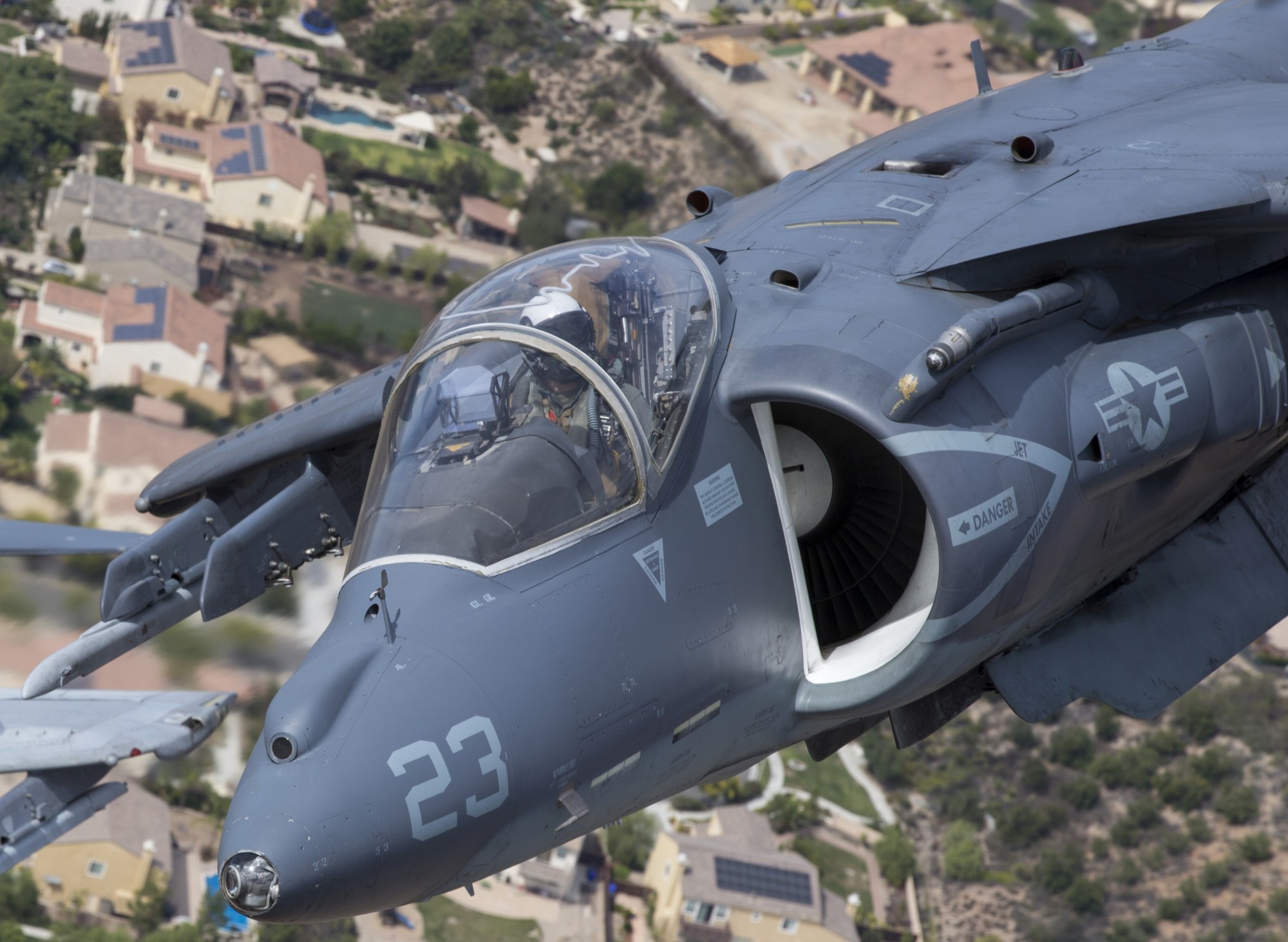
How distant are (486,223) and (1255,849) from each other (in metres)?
48.1

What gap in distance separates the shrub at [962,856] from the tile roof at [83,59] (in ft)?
186

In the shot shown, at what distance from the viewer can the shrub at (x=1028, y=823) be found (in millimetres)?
61938

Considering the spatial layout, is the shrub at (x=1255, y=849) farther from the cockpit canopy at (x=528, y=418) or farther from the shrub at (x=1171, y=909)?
the cockpit canopy at (x=528, y=418)

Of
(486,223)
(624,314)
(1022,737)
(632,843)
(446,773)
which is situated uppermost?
(624,314)

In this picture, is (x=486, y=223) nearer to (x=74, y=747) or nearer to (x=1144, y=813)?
(x=1144, y=813)

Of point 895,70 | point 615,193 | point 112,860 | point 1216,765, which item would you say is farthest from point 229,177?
point 1216,765

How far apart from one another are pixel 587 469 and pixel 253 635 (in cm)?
1863

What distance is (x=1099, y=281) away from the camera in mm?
10312

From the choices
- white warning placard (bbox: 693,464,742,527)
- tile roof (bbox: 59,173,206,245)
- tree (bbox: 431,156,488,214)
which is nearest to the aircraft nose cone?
white warning placard (bbox: 693,464,742,527)

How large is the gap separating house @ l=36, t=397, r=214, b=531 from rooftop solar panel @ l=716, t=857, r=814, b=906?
20.2 meters

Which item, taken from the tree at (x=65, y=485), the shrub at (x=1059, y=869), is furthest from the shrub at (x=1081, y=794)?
the tree at (x=65, y=485)

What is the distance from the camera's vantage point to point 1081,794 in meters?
63.7

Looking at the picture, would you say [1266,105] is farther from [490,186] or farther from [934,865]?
[490,186]

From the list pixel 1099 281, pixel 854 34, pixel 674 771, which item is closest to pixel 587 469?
pixel 674 771
